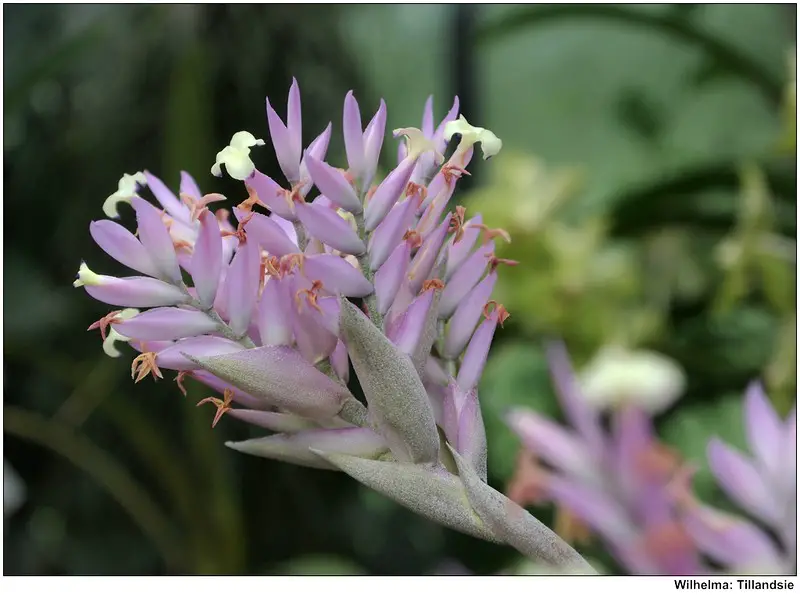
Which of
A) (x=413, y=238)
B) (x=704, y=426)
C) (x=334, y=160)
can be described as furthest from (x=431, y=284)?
(x=334, y=160)

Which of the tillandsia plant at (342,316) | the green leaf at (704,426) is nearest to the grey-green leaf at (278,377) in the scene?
the tillandsia plant at (342,316)

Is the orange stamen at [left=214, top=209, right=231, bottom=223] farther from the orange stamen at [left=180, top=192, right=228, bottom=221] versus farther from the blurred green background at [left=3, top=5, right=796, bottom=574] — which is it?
the blurred green background at [left=3, top=5, right=796, bottom=574]

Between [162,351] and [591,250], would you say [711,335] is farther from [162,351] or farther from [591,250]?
[162,351]

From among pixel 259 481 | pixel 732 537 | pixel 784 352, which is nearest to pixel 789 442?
pixel 732 537

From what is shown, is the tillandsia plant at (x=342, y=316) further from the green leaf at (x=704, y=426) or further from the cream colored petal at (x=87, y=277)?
the green leaf at (x=704, y=426)

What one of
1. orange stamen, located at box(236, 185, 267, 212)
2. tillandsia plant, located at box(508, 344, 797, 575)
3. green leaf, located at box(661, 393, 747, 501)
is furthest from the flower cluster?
green leaf, located at box(661, 393, 747, 501)

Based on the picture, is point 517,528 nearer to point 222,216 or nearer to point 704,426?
point 222,216

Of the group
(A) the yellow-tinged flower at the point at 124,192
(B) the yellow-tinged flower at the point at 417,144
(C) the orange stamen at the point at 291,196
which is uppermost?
(B) the yellow-tinged flower at the point at 417,144

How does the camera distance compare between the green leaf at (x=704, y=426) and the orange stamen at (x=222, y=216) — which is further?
the green leaf at (x=704, y=426)

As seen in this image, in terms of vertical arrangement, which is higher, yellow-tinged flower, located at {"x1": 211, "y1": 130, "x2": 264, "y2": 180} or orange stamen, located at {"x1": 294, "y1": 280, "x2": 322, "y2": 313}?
yellow-tinged flower, located at {"x1": 211, "y1": 130, "x2": 264, "y2": 180}
